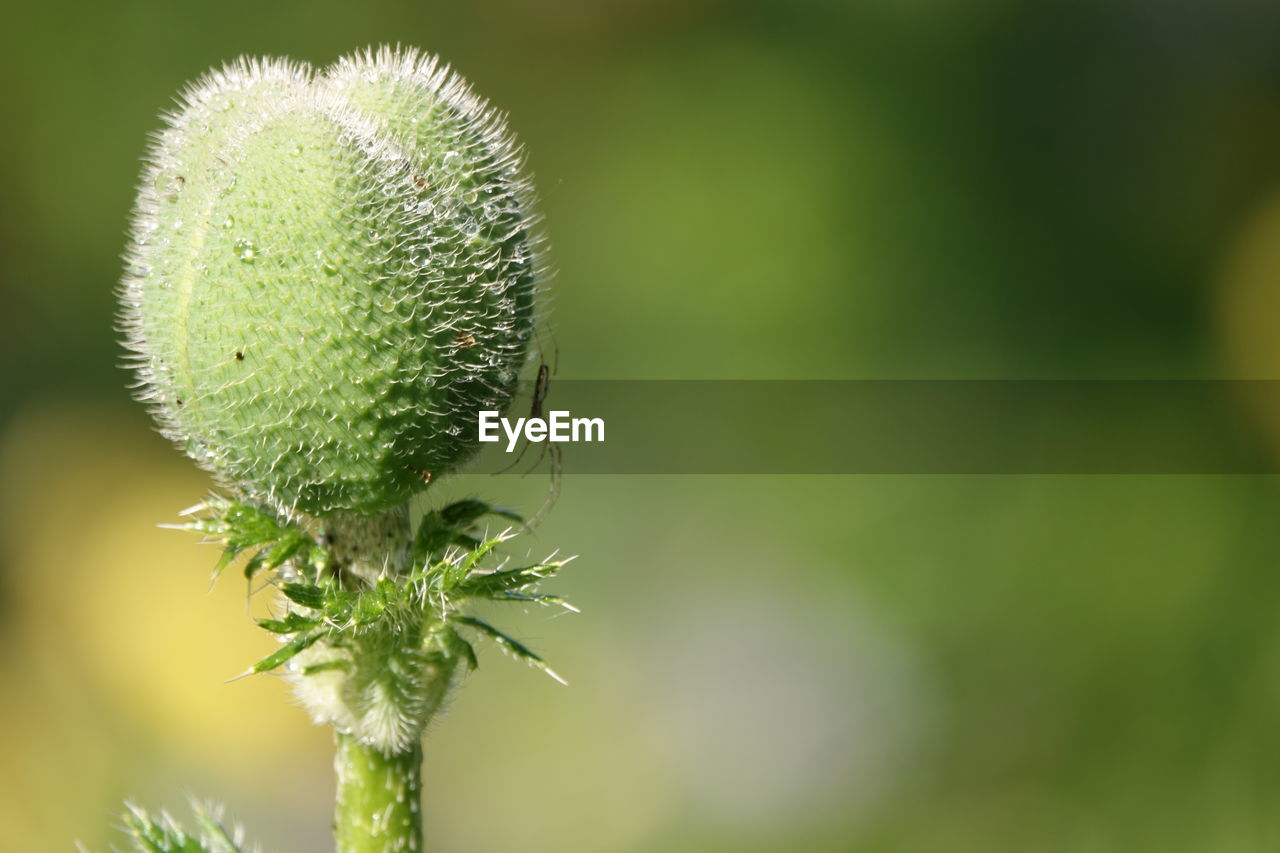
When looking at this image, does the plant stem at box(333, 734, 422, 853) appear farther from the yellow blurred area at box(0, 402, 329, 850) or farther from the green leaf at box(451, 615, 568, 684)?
the yellow blurred area at box(0, 402, 329, 850)

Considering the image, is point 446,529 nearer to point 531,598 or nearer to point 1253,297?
point 531,598

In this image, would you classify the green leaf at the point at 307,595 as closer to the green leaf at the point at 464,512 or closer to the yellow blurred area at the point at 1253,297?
the green leaf at the point at 464,512

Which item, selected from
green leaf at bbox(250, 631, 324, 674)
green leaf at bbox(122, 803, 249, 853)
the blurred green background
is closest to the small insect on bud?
green leaf at bbox(250, 631, 324, 674)

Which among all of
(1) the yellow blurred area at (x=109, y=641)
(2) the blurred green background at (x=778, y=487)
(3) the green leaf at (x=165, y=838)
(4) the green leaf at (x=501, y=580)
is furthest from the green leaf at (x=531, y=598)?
(1) the yellow blurred area at (x=109, y=641)

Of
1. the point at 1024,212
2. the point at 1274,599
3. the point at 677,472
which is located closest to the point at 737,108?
the point at 1024,212
